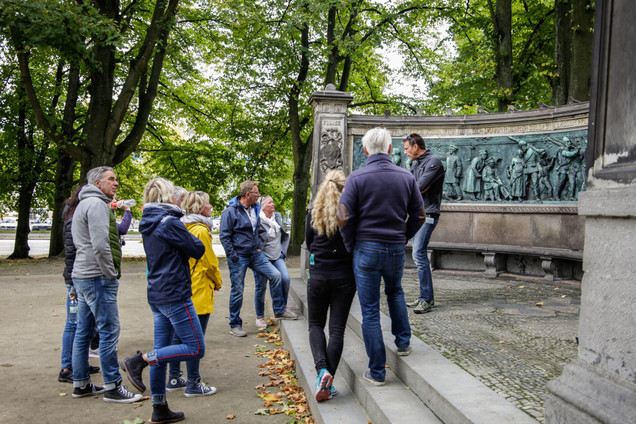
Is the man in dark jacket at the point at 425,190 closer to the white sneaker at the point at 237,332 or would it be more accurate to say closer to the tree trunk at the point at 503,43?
the white sneaker at the point at 237,332

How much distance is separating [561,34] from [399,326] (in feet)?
42.6

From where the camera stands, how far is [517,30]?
1989cm

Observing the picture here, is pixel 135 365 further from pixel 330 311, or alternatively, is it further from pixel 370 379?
pixel 370 379

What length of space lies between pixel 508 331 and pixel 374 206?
2453mm

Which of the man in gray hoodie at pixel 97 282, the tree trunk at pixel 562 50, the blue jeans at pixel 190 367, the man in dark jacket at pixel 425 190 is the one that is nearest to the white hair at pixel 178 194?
the man in gray hoodie at pixel 97 282

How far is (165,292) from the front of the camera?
434cm

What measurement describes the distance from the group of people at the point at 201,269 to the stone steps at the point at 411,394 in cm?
17

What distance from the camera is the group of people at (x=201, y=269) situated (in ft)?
13.5

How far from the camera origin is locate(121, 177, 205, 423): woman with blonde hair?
433cm

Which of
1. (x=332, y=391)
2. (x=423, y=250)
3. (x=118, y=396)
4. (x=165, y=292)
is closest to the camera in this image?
(x=165, y=292)

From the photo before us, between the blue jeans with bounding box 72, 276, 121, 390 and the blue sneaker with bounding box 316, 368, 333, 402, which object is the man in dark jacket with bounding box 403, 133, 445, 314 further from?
the blue jeans with bounding box 72, 276, 121, 390

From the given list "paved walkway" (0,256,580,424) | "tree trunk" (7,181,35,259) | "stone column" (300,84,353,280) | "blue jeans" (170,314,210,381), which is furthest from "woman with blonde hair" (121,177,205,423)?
"tree trunk" (7,181,35,259)

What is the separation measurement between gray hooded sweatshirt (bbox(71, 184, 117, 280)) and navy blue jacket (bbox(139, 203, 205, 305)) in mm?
621

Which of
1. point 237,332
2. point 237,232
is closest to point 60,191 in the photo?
point 237,332
